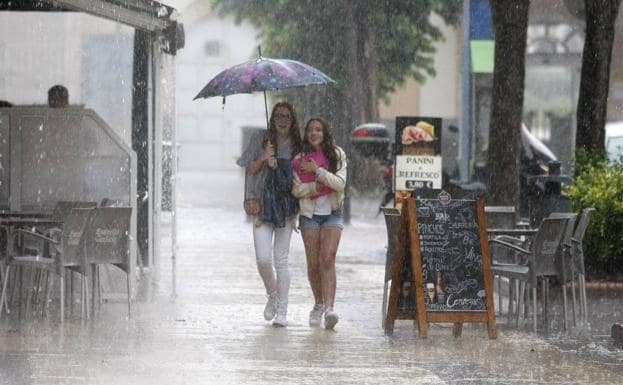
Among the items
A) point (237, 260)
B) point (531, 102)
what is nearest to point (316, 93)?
point (531, 102)

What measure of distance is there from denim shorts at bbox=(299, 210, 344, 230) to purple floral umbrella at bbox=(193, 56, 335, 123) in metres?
0.96

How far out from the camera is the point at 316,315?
12891 mm

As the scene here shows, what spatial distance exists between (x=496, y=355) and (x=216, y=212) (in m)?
19.8

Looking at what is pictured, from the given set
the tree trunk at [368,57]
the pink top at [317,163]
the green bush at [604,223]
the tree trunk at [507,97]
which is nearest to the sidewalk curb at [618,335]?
the pink top at [317,163]

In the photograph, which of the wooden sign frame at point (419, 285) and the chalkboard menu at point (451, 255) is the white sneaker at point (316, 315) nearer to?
the wooden sign frame at point (419, 285)

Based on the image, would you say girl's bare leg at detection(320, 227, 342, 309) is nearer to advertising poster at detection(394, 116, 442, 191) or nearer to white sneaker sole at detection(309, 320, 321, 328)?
white sneaker sole at detection(309, 320, 321, 328)

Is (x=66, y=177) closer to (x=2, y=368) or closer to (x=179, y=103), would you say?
(x=2, y=368)

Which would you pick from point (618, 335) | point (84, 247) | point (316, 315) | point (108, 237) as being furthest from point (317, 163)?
point (618, 335)

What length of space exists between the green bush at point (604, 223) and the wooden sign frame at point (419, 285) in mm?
4011

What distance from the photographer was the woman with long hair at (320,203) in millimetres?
12742

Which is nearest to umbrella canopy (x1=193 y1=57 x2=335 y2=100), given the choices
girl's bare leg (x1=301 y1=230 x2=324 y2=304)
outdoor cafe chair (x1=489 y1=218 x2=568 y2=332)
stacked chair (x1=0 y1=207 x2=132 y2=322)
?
girl's bare leg (x1=301 y1=230 x2=324 y2=304)

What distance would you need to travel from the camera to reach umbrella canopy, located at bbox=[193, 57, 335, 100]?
12.7 m

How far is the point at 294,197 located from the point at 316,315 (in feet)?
3.11

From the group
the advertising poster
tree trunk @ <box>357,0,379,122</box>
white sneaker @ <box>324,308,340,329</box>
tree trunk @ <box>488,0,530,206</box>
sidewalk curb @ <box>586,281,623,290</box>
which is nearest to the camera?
white sneaker @ <box>324,308,340,329</box>
